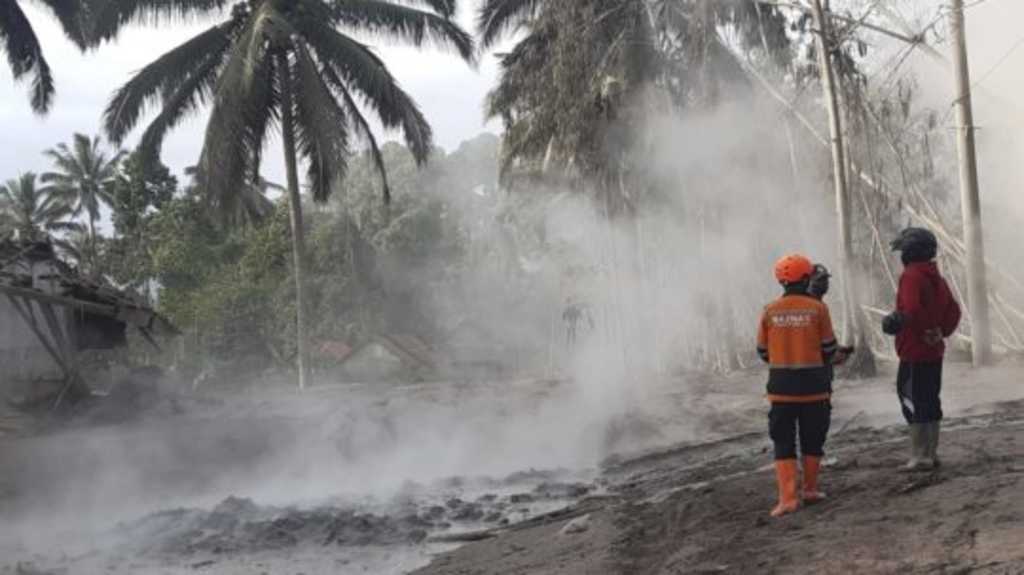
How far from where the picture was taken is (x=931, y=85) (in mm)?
16344

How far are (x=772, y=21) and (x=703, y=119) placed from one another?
219 centimetres

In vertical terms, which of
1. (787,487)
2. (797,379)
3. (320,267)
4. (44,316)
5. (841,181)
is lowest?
(787,487)

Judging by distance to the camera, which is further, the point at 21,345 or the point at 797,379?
the point at 21,345

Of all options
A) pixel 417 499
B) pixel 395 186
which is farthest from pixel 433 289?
pixel 417 499

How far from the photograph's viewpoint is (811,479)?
19.2 feet

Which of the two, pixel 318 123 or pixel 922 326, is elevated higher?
pixel 318 123

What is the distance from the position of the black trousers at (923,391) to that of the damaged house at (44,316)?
11238mm

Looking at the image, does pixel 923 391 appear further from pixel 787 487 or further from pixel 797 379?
pixel 787 487

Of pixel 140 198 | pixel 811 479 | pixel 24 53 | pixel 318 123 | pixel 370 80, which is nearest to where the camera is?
pixel 811 479

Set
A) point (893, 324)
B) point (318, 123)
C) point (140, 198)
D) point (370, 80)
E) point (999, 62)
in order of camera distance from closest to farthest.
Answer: point (893, 324) < point (999, 62) < point (318, 123) < point (370, 80) < point (140, 198)

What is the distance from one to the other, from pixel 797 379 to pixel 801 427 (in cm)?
29

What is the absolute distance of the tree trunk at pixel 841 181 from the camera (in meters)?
14.4

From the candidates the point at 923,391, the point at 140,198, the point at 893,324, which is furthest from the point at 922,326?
the point at 140,198

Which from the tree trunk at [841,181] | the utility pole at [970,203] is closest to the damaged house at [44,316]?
the tree trunk at [841,181]
